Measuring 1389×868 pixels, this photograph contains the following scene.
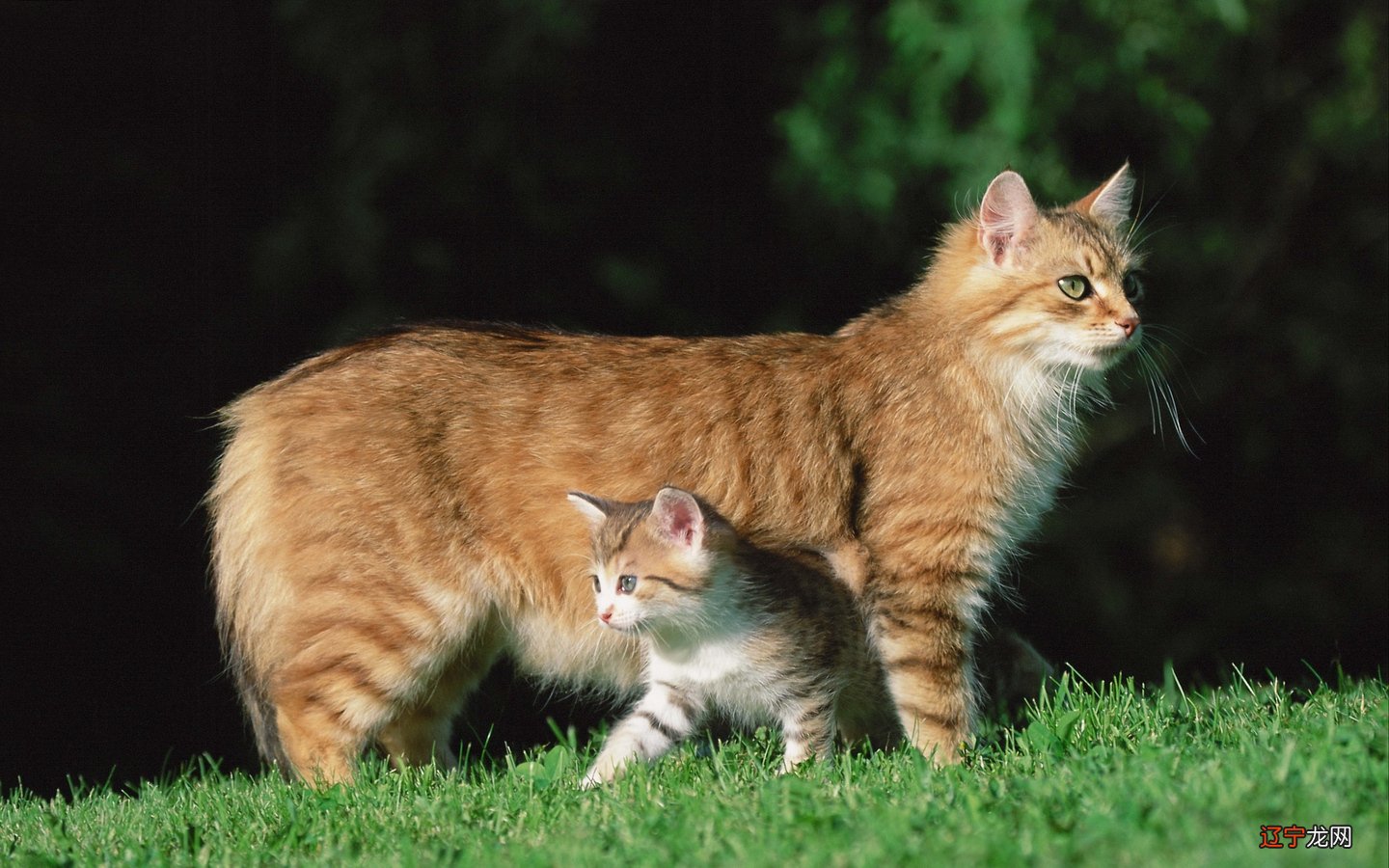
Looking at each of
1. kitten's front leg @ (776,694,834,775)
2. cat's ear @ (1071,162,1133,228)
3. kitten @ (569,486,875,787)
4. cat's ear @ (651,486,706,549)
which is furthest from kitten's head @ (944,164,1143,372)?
kitten's front leg @ (776,694,834,775)

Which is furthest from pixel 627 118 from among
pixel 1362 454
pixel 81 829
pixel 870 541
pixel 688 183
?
pixel 1362 454

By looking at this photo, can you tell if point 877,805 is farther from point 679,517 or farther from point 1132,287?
point 1132,287

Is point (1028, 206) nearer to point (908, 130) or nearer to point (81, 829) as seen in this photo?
point (908, 130)

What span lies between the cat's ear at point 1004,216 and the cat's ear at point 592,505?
1.91 metres

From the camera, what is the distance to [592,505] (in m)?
5.43

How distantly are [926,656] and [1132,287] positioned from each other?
1.83m

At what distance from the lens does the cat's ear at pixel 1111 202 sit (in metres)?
6.36

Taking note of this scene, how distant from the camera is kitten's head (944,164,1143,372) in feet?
18.8

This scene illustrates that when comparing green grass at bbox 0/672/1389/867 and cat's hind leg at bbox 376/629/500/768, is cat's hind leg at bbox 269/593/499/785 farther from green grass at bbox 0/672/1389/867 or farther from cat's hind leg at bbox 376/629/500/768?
cat's hind leg at bbox 376/629/500/768

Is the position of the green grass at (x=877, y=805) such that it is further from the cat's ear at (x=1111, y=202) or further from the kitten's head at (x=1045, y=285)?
the cat's ear at (x=1111, y=202)

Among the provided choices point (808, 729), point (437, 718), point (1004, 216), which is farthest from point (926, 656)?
point (437, 718)

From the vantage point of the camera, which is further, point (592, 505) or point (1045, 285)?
point (1045, 285)

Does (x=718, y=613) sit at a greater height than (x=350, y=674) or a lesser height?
greater

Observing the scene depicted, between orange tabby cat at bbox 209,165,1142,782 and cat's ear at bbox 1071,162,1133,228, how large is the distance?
346mm
